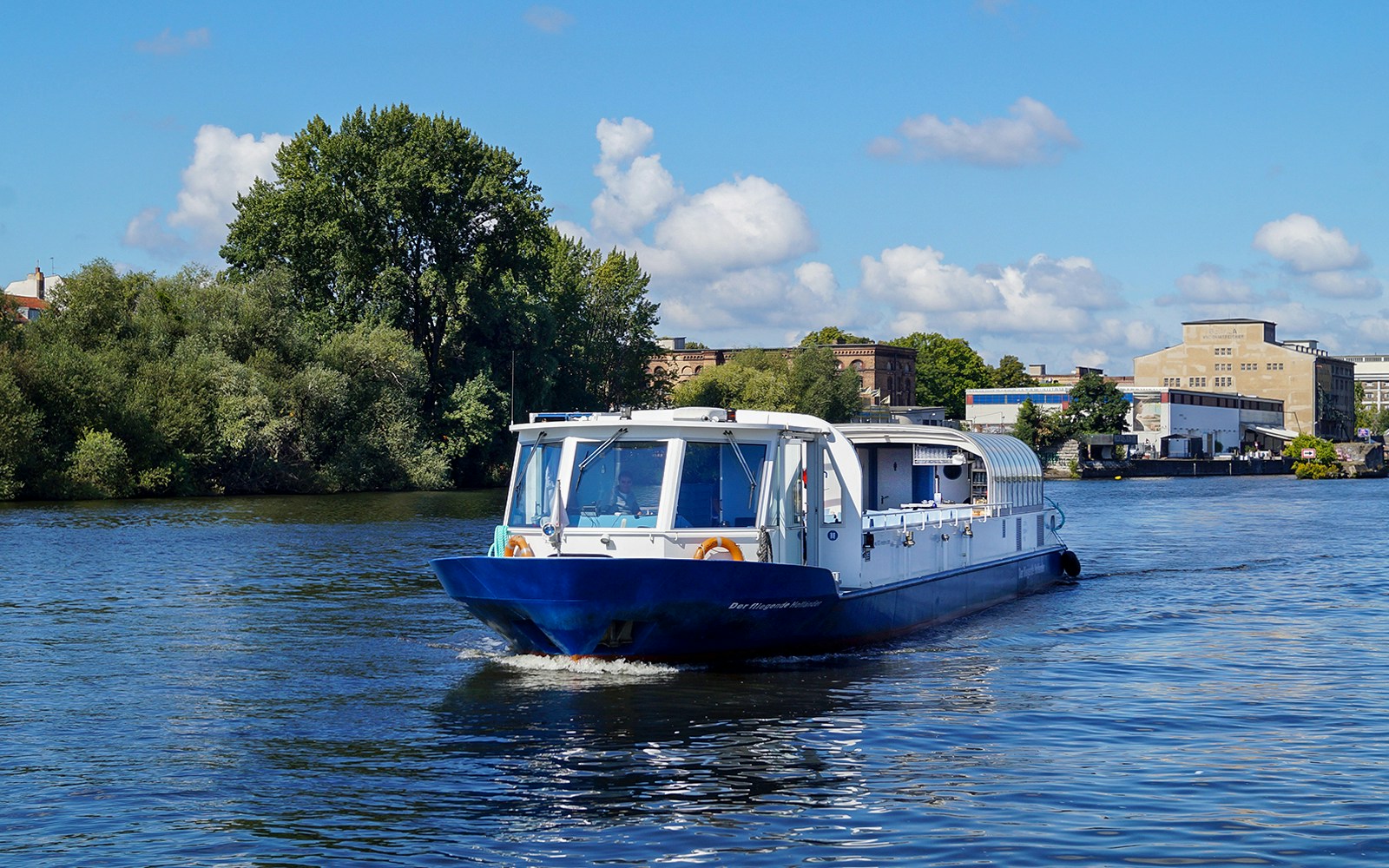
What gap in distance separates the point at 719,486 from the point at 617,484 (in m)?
1.52

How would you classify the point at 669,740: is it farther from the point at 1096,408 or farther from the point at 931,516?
the point at 1096,408

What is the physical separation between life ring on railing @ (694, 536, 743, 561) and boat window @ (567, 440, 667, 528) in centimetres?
82

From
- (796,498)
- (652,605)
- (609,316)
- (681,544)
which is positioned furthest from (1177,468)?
(652,605)

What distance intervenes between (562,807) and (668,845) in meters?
1.68

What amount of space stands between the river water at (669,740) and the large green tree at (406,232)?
191 ft

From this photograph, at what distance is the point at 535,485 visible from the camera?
73.9 ft

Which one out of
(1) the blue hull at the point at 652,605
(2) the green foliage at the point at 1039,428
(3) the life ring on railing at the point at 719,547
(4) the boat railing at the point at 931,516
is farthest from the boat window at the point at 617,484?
(2) the green foliage at the point at 1039,428

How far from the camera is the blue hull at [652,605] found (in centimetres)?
1995

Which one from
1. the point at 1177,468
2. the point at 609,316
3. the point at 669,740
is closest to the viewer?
the point at 669,740

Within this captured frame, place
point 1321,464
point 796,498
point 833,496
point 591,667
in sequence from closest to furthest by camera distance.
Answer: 1. point 591,667
2. point 796,498
3. point 833,496
4. point 1321,464

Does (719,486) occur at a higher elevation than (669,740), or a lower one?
higher

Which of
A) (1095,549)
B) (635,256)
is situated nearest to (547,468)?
(1095,549)

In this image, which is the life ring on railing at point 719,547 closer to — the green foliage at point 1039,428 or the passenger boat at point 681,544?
the passenger boat at point 681,544

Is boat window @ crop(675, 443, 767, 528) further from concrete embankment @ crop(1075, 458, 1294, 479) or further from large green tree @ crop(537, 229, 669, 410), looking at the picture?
concrete embankment @ crop(1075, 458, 1294, 479)
